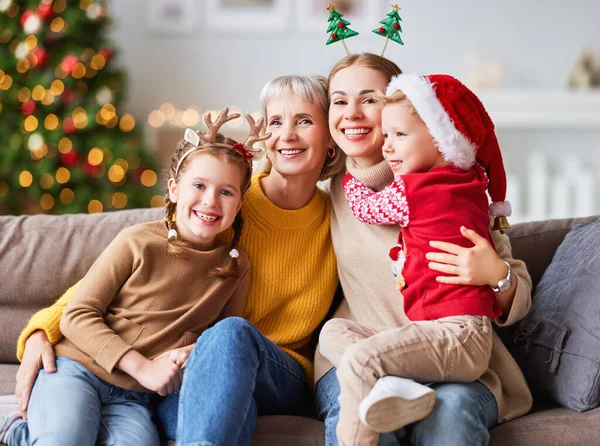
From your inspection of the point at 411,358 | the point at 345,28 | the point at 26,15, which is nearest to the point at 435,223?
the point at 411,358

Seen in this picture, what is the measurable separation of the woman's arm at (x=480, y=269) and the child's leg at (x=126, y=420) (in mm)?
765

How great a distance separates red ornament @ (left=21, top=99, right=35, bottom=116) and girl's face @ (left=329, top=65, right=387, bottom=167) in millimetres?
2998

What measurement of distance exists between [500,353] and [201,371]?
2.50ft

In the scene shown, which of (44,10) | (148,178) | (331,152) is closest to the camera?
(331,152)

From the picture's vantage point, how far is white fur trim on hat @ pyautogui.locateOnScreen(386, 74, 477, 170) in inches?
70.2

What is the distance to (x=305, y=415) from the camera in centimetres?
194

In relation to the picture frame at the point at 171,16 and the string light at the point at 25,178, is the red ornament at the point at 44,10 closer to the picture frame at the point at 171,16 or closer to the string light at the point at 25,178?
the string light at the point at 25,178

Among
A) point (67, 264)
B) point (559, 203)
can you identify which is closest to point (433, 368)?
point (67, 264)

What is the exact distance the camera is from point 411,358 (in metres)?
1.61

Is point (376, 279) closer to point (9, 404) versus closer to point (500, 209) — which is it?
point (500, 209)

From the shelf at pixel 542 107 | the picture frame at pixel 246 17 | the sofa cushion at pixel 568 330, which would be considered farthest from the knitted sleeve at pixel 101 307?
the picture frame at pixel 246 17

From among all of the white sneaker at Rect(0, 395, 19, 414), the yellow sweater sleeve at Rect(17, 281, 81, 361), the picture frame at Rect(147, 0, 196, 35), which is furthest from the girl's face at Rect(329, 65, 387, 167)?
the picture frame at Rect(147, 0, 196, 35)

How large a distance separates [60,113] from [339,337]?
135 inches

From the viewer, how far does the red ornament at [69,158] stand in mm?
4551
